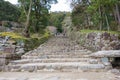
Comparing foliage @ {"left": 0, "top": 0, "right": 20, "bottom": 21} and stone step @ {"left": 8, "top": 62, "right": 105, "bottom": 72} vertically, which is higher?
foliage @ {"left": 0, "top": 0, "right": 20, "bottom": 21}

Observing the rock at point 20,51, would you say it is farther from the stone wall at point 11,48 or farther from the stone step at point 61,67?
the stone step at point 61,67

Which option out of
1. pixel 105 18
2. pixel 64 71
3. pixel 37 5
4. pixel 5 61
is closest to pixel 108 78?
pixel 64 71

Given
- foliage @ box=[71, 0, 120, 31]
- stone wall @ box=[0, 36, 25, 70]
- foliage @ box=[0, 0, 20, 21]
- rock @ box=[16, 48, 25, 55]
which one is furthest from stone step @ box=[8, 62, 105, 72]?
foliage @ box=[0, 0, 20, 21]

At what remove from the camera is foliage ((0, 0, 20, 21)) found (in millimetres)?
21173

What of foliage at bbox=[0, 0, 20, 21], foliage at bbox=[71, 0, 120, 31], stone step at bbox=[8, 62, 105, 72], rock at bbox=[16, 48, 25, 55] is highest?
foliage at bbox=[0, 0, 20, 21]

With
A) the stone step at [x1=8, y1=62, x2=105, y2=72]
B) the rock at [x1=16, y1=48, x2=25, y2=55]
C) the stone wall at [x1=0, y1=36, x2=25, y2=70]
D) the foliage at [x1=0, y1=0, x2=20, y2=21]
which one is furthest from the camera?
the foliage at [x1=0, y1=0, x2=20, y2=21]

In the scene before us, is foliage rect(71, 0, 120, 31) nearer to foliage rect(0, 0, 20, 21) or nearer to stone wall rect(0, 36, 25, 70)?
stone wall rect(0, 36, 25, 70)

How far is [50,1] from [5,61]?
16485 mm

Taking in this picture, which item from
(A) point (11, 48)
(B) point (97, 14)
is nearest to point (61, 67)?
(A) point (11, 48)

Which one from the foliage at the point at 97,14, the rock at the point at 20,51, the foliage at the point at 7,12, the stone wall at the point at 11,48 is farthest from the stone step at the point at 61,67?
the foliage at the point at 7,12

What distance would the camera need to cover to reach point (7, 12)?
2273 cm

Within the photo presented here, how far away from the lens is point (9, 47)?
722 cm

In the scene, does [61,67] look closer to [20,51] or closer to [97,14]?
[20,51]

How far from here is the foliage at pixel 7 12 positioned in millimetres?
21173
